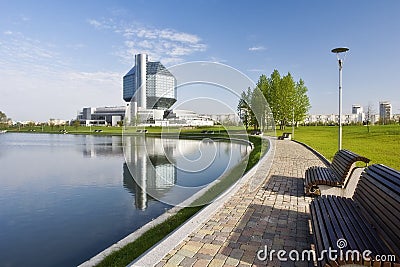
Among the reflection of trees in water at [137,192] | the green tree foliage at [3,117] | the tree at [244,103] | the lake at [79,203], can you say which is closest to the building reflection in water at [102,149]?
the lake at [79,203]

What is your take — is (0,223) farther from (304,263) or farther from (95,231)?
(304,263)

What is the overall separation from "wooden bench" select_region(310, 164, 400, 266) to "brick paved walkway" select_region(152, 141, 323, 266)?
574 millimetres

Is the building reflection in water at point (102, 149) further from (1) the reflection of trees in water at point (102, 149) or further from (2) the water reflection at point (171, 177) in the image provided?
(2) the water reflection at point (171, 177)

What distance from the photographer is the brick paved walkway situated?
3.29 meters

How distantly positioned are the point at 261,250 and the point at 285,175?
17.3 ft

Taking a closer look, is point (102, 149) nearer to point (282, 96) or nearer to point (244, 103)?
point (244, 103)

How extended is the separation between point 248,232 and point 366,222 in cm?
156

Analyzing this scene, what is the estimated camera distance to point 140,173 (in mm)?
13789

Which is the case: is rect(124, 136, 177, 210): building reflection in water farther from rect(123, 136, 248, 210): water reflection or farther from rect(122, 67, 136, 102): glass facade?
rect(122, 67, 136, 102): glass facade

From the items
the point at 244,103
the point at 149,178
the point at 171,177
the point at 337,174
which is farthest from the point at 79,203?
the point at 244,103

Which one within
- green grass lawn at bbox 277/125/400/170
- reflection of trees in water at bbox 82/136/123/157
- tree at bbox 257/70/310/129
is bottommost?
reflection of trees in water at bbox 82/136/123/157

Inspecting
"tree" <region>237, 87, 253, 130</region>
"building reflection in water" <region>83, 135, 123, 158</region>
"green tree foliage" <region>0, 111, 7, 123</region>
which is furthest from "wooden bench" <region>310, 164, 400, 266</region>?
"green tree foliage" <region>0, 111, 7, 123</region>

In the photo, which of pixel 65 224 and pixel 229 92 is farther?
pixel 229 92

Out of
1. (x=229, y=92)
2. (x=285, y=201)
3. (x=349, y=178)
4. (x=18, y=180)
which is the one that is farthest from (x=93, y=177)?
(x=349, y=178)
